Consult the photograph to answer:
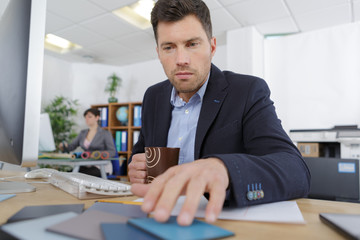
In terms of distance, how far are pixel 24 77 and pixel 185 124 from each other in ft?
2.21

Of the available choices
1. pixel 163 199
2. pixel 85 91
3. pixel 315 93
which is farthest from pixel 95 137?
pixel 163 199

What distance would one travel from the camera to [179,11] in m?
1.04

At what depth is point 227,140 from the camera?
100 centimetres

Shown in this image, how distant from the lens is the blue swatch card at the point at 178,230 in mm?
319

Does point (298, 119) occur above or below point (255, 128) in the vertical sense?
above

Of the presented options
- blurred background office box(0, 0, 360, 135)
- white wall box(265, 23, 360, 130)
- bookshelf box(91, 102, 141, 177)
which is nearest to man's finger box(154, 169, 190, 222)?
blurred background office box(0, 0, 360, 135)

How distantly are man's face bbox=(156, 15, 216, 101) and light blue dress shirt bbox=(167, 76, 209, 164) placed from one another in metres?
0.11

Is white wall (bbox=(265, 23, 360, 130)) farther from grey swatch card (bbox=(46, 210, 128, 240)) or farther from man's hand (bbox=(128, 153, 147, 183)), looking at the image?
grey swatch card (bbox=(46, 210, 128, 240))

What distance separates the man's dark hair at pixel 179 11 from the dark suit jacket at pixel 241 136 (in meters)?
0.23

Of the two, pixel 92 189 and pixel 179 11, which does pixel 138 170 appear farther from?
pixel 179 11

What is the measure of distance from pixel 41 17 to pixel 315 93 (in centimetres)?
404

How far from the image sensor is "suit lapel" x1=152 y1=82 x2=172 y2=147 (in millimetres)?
1179

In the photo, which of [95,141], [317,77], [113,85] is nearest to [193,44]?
[95,141]

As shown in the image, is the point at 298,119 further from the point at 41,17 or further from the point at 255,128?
the point at 41,17
